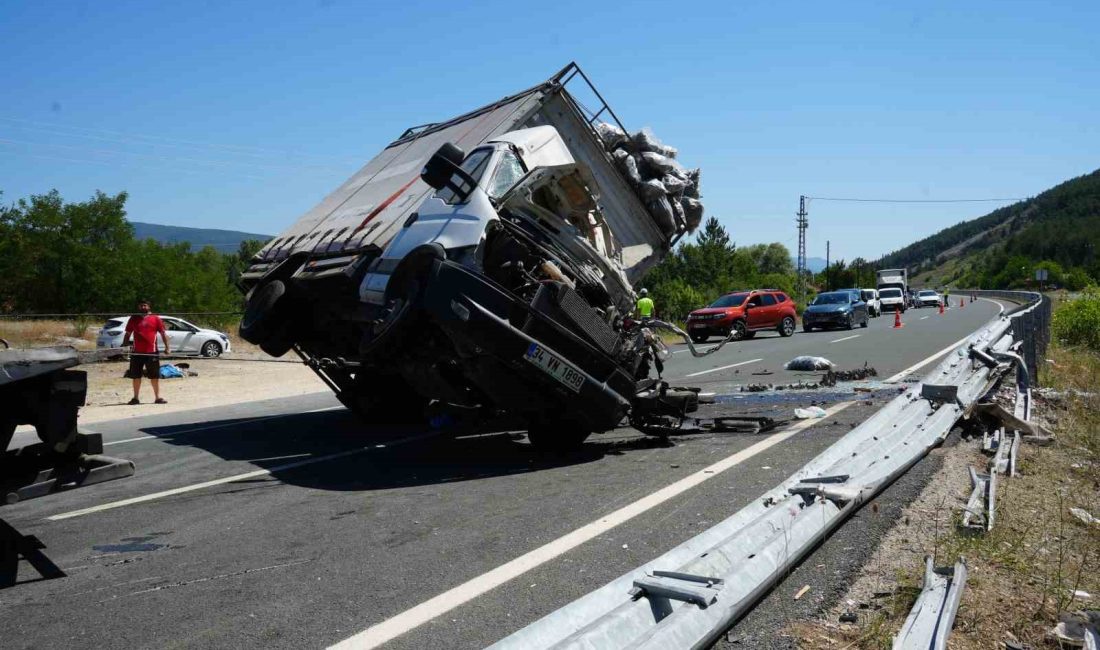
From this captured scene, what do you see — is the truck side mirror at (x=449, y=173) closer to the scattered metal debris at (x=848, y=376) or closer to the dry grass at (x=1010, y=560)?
the dry grass at (x=1010, y=560)

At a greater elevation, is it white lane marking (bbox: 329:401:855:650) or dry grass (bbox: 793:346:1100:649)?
dry grass (bbox: 793:346:1100:649)

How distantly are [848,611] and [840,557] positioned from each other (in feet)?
2.44

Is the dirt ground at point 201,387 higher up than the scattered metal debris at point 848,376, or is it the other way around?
the scattered metal debris at point 848,376

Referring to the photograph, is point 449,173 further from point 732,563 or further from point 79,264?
point 79,264

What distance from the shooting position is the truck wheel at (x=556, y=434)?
7.70 m

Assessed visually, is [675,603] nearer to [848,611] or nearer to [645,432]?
[848,611]

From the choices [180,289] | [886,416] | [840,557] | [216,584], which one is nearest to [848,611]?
[840,557]

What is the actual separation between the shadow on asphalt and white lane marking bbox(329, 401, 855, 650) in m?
1.39

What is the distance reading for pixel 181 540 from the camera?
5.68m

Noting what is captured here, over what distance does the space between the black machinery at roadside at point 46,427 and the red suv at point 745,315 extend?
24536 mm

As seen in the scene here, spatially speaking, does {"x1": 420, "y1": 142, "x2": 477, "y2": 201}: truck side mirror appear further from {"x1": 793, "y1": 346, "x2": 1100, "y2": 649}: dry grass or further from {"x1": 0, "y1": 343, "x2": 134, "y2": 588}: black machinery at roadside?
{"x1": 793, "y1": 346, "x2": 1100, "y2": 649}: dry grass

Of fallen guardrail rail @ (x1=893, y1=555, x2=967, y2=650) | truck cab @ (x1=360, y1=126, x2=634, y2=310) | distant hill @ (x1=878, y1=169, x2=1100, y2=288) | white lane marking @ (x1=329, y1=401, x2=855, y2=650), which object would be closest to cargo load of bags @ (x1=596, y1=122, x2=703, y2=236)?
truck cab @ (x1=360, y1=126, x2=634, y2=310)

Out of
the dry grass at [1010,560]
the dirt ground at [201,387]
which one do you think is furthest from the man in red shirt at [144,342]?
the dry grass at [1010,560]

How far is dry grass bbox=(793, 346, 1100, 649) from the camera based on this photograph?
371 centimetres
